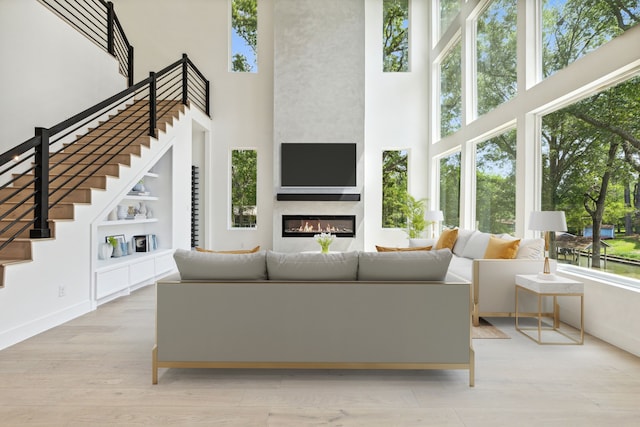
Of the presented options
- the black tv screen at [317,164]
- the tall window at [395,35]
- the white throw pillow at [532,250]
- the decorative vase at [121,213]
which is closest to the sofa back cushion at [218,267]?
the white throw pillow at [532,250]

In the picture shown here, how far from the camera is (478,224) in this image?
631cm

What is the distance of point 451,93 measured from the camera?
740 cm

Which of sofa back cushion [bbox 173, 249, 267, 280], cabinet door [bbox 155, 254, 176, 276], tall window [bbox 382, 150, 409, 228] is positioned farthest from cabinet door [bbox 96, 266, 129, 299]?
tall window [bbox 382, 150, 409, 228]

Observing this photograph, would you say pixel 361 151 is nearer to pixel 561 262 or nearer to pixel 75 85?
pixel 561 262

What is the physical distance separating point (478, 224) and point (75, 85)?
675 cm

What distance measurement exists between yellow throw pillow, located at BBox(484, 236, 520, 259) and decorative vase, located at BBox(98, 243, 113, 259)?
4.91 meters

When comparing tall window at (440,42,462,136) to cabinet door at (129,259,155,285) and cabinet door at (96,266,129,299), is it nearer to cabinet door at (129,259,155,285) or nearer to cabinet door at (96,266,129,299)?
cabinet door at (129,259,155,285)

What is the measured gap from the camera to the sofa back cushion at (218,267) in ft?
8.34

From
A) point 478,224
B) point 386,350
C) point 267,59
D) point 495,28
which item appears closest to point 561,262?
point 478,224

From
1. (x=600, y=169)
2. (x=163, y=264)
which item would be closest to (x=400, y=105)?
(x=600, y=169)

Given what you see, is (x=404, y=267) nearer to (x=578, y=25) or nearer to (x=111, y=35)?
(x=578, y=25)

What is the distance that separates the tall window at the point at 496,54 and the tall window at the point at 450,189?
1348mm

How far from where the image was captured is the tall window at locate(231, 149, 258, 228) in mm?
8500

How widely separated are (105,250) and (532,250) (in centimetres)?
535
